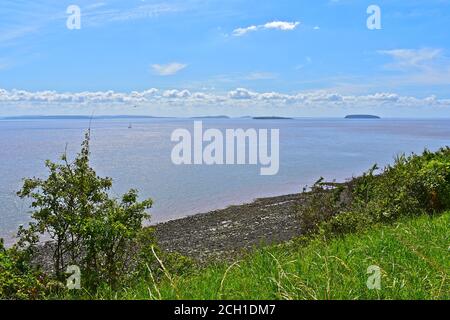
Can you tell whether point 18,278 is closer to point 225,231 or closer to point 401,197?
point 401,197

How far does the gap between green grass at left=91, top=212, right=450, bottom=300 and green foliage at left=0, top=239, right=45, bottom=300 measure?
3.50 feet

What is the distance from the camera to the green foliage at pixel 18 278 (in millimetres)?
5590

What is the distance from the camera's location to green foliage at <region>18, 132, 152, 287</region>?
256 inches

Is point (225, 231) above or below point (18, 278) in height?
below

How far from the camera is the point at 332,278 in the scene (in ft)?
15.1

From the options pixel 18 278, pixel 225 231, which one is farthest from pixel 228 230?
pixel 18 278

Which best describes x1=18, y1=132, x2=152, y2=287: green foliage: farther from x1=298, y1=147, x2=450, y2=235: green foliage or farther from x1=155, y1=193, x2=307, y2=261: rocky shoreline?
x1=155, y1=193, x2=307, y2=261: rocky shoreline

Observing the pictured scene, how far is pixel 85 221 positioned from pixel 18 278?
109 cm

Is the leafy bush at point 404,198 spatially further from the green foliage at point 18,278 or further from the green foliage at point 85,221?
the green foliage at point 18,278

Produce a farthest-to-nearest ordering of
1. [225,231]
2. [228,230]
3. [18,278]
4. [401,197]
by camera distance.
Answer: [228,230] < [225,231] < [401,197] < [18,278]

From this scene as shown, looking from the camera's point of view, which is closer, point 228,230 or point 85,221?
point 85,221

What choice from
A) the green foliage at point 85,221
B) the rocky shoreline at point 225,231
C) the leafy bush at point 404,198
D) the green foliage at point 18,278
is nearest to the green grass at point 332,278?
the green foliage at point 18,278

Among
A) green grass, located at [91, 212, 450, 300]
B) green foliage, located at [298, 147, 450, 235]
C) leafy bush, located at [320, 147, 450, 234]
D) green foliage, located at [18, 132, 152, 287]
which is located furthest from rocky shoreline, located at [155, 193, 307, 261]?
green grass, located at [91, 212, 450, 300]
